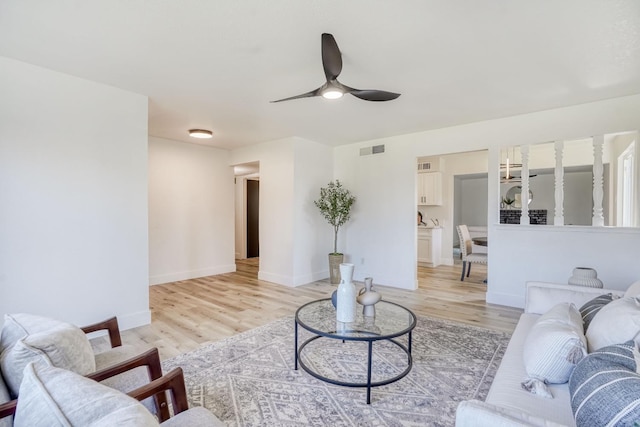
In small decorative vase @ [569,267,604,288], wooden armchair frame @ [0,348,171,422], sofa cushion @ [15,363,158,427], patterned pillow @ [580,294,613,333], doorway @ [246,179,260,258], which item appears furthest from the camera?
doorway @ [246,179,260,258]

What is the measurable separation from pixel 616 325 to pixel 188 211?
5.81 meters

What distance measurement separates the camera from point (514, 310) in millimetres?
4008

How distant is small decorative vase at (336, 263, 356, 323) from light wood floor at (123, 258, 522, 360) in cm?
Result: 144

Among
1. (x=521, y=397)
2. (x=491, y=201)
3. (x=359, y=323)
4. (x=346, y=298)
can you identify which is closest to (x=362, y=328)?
(x=359, y=323)

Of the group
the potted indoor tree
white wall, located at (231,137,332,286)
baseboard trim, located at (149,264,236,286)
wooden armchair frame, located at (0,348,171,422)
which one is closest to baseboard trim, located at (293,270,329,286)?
white wall, located at (231,137,332,286)

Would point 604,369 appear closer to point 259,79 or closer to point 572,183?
point 259,79

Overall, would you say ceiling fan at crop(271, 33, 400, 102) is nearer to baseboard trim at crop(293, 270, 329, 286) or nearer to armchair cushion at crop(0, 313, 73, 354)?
armchair cushion at crop(0, 313, 73, 354)

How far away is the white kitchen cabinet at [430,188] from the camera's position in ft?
24.3

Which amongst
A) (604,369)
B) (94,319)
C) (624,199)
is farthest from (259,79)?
(624,199)

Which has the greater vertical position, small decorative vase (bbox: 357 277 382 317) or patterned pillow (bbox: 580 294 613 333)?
patterned pillow (bbox: 580 294 613 333)

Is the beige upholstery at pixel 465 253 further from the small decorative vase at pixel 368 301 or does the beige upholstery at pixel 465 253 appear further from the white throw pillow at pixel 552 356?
the white throw pillow at pixel 552 356

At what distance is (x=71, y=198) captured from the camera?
294 centimetres

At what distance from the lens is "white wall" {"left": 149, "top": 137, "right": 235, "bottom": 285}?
17.6ft

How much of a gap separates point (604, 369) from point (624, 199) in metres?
5.29
